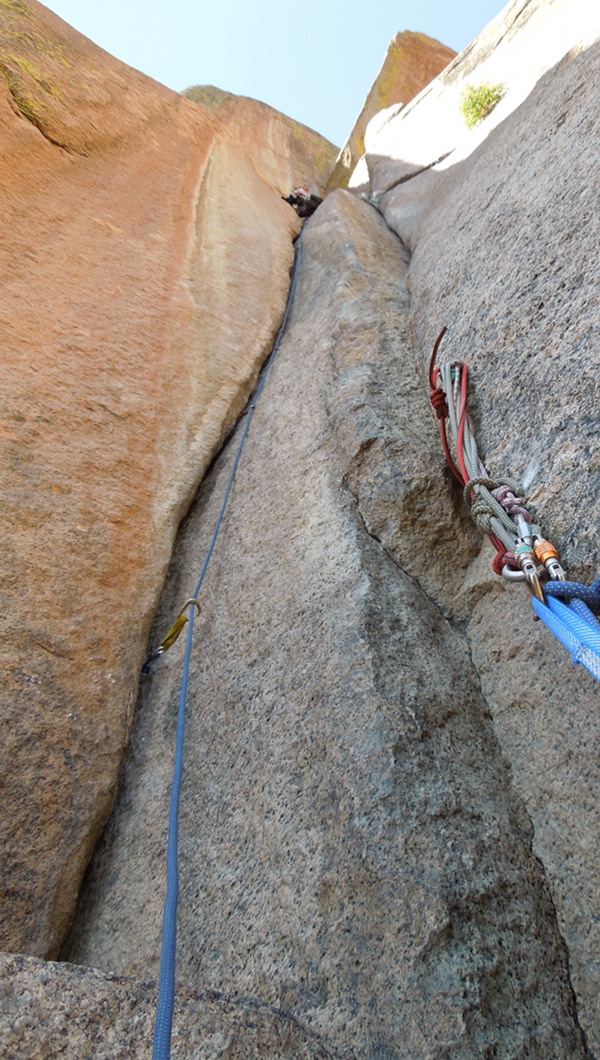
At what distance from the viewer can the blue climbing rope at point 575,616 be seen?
1416 millimetres

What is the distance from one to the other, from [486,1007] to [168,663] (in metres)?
1.58

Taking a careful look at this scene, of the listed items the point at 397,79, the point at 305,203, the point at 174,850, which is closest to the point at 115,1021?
the point at 174,850

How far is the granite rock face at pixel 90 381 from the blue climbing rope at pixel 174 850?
144 mm

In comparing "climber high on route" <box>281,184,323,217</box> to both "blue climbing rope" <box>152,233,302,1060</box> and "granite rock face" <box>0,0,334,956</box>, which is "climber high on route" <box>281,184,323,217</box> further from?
"blue climbing rope" <box>152,233,302,1060</box>

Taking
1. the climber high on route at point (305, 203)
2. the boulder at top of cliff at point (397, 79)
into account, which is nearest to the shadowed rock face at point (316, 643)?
the climber high on route at point (305, 203)

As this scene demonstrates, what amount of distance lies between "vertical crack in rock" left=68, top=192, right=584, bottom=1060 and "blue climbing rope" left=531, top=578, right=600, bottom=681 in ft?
1.63

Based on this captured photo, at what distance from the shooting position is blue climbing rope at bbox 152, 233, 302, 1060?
107 cm

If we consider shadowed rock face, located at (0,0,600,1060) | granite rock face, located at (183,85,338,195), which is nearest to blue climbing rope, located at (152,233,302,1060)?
shadowed rock face, located at (0,0,600,1060)

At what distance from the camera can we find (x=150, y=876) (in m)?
1.94

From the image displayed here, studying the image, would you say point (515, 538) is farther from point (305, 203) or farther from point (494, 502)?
point (305, 203)

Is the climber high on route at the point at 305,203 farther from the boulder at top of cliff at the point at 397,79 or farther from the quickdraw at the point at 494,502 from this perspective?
the quickdraw at the point at 494,502

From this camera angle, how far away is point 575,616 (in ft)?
5.03

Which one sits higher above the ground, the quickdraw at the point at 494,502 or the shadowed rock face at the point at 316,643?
the quickdraw at the point at 494,502

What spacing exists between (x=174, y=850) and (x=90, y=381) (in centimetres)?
228
